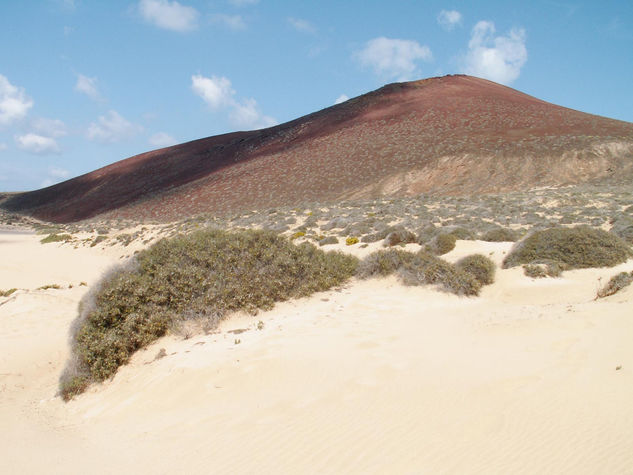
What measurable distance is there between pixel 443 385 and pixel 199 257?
18.0 feet

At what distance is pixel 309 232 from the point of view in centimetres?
1791

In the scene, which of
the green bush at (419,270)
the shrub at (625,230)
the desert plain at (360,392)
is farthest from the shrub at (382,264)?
the shrub at (625,230)

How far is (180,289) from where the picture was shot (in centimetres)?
775

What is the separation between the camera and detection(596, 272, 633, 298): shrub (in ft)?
25.7

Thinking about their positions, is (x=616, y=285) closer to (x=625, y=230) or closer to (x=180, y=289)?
(x=625, y=230)

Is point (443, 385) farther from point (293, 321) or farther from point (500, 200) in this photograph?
point (500, 200)

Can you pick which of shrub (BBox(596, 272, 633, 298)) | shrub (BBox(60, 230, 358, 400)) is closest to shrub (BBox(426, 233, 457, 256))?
shrub (BBox(60, 230, 358, 400))

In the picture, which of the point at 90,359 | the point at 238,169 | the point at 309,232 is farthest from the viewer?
the point at 238,169

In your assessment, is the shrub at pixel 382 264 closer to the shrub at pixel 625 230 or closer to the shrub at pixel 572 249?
the shrub at pixel 572 249

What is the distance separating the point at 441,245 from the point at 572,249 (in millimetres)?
3072

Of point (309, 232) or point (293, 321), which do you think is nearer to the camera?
point (293, 321)

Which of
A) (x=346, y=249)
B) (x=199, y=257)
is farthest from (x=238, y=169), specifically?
(x=199, y=257)

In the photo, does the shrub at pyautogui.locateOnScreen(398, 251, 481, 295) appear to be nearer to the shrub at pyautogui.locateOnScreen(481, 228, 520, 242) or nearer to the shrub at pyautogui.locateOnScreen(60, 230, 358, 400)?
the shrub at pyautogui.locateOnScreen(60, 230, 358, 400)

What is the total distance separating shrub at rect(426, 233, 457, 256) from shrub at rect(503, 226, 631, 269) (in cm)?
166
